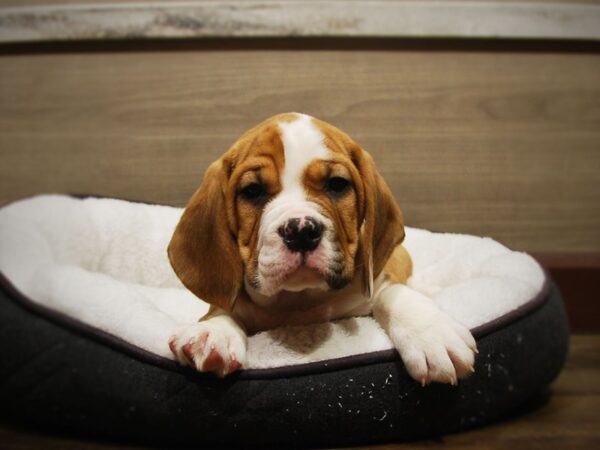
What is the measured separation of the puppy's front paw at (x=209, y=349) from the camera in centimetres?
138

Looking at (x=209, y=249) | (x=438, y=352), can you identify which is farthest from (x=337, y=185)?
(x=438, y=352)

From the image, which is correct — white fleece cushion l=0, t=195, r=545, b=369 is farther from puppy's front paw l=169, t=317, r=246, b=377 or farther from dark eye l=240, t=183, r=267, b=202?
dark eye l=240, t=183, r=267, b=202

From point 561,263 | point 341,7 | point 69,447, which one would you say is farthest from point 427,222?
point 69,447

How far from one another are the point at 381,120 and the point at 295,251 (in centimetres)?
130

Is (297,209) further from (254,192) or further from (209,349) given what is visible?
(209,349)

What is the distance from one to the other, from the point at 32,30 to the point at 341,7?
1.22 metres

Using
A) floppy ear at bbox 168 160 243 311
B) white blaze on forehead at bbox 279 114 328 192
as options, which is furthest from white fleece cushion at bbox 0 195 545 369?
white blaze on forehead at bbox 279 114 328 192

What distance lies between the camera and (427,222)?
2.56 metres

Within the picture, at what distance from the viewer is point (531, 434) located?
1.52m

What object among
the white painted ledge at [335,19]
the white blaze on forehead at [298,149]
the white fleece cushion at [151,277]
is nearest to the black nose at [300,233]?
the white blaze on forehead at [298,149]

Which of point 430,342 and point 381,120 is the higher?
point 381,120

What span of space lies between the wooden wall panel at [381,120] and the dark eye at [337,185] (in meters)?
0.82

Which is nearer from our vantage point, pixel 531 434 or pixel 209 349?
pixel 209 349

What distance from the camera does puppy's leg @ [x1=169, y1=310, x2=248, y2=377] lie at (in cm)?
138
